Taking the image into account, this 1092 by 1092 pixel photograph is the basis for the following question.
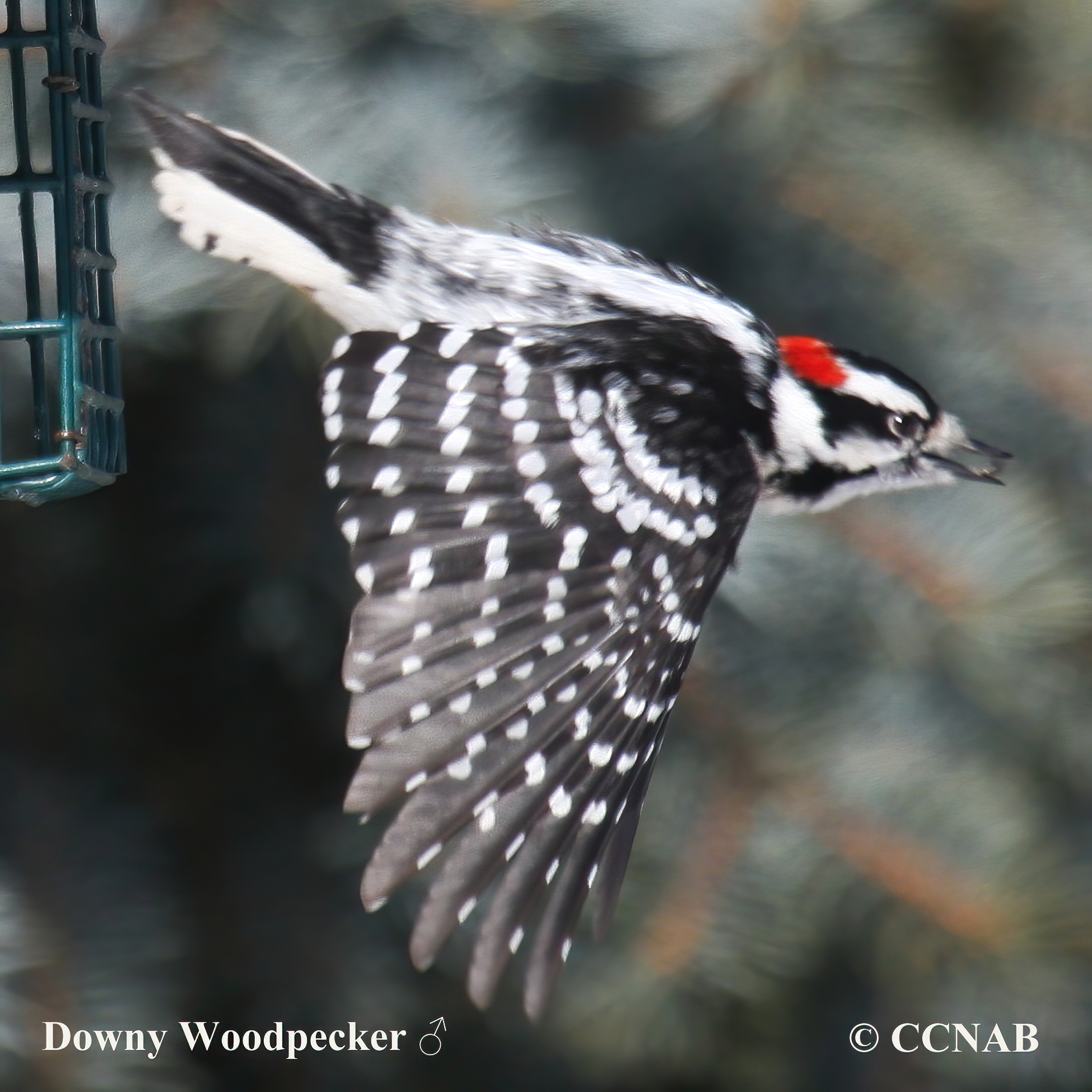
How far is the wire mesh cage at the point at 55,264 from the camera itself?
65cm

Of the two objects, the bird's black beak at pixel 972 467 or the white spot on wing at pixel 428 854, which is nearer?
the white spot on wing at pixel 428 854

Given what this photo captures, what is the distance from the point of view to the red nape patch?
2.72 ft

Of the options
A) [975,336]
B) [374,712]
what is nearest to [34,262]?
[374,712]

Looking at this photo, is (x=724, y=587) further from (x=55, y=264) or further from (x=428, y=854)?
(x=55, y=264)

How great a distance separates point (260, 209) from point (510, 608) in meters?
0.28

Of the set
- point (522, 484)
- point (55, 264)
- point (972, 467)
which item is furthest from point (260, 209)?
point (972, 467)

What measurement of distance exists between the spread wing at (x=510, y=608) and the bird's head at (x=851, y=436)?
11cm

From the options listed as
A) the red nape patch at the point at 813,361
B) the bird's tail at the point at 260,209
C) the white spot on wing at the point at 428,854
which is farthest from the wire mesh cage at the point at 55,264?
the red nape patch at the point at 813,361

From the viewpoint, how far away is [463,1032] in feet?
3.13

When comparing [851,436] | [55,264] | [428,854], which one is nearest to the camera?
[428,854]

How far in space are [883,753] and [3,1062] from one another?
53cm

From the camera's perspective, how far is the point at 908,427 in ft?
2.65

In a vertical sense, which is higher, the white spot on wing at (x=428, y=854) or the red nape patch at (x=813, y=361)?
the red nape patch at (x=813, y=361)

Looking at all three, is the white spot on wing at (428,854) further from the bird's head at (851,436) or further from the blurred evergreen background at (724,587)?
the bird's head at (851,436)
